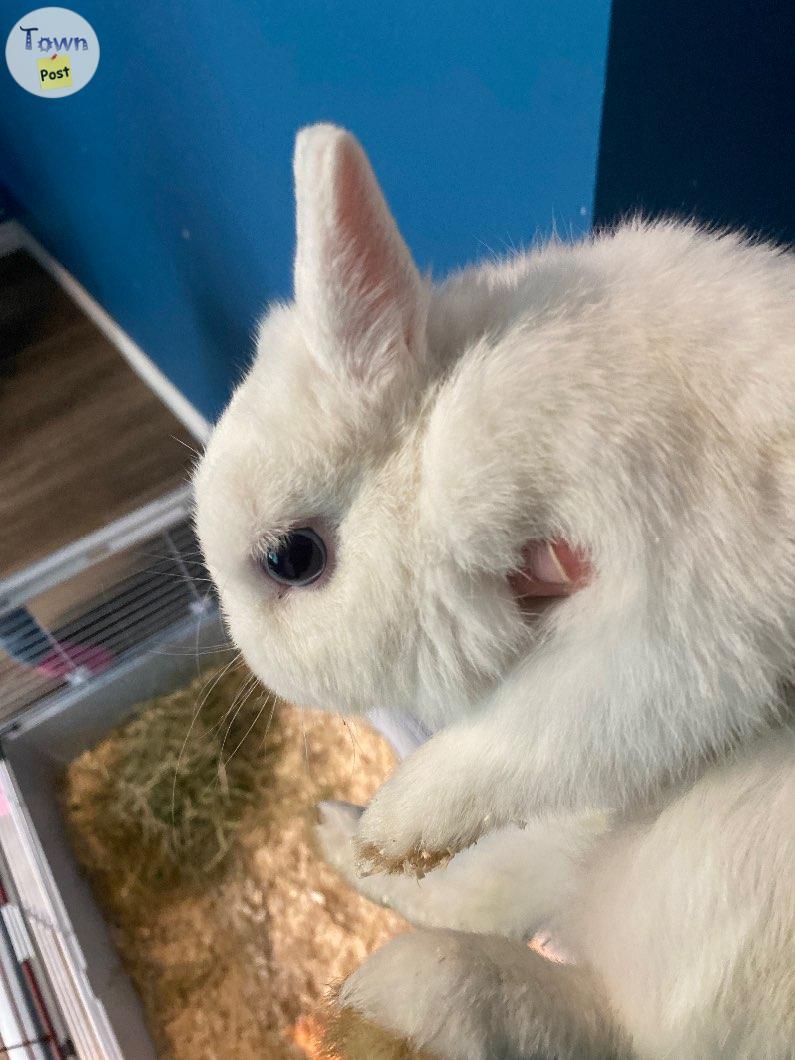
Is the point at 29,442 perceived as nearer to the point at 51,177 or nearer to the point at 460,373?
the point at 51,177

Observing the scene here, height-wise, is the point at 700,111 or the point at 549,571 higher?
the point at 700,111

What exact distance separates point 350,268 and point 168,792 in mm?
1305

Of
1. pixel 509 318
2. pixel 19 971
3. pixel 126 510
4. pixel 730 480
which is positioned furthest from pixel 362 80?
pixel 126 510

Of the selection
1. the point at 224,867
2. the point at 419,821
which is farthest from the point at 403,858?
the point at 224,867

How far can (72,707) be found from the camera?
1502 mm

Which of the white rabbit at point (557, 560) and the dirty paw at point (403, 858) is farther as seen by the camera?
the dirty paw at point (403, 858)

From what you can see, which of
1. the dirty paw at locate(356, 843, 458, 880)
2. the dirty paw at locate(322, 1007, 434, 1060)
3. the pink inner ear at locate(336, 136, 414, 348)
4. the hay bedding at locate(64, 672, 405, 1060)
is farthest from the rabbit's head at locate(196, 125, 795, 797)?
the hay bedding at locate(64, 672, 405, 1060)

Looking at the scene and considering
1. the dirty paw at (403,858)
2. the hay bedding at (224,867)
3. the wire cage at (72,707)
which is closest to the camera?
the dirty paw at (403,858)

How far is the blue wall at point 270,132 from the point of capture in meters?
0.74

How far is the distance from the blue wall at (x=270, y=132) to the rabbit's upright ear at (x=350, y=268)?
31 centimetres

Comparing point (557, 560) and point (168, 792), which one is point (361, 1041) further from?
point (168, 792)

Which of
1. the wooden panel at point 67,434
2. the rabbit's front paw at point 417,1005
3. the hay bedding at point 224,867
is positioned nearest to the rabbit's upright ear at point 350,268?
the rabbit's front paw at point 417,1005

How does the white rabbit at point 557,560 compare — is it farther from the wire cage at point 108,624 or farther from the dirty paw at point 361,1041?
the wire cage at point 108,624

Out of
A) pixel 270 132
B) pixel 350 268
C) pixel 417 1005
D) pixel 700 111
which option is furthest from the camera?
pixel 270 132
